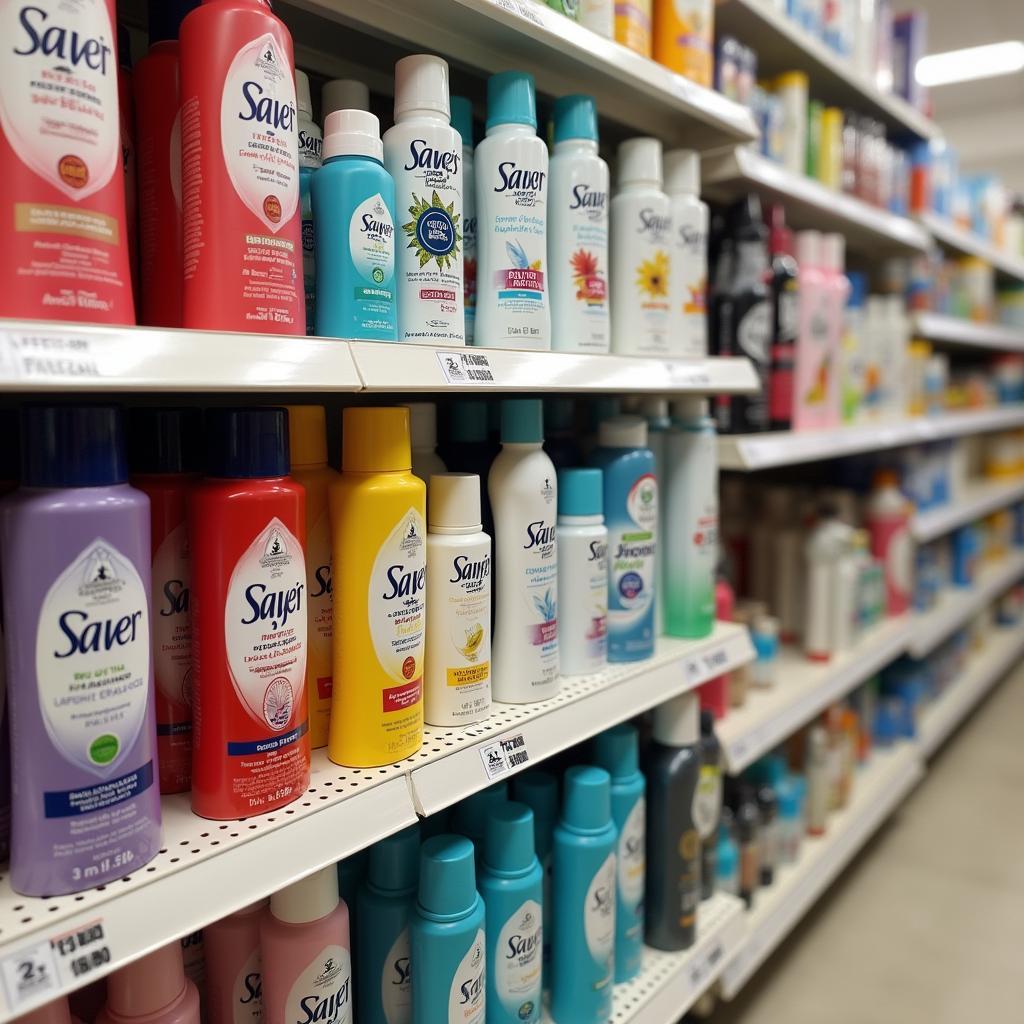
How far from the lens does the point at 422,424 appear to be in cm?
90

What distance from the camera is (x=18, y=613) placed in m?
0.54

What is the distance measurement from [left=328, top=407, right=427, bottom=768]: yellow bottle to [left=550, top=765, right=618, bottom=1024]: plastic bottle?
315mm

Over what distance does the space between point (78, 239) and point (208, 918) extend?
480 millimetres

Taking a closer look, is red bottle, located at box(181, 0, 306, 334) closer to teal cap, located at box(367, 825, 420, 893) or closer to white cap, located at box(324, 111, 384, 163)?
white cap, located at box(324, 111, 384, 163)

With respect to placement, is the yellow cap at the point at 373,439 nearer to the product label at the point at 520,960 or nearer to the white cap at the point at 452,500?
the white cap at the point at 452,500

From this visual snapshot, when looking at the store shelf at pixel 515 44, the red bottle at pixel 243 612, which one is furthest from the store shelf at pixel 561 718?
the store shelf at pixel 515 44

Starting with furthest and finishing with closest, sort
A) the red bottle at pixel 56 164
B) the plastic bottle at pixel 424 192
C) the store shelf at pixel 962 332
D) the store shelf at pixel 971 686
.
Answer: the store shelf at pixel 971 686 → the store shelf at pixel 962 332 → the plastic bottle at pixel 424 192 → the red bottle at pixel 56 164

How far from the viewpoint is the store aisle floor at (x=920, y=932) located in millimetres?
1548

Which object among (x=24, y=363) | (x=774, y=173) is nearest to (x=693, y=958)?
(x=24, y=363)

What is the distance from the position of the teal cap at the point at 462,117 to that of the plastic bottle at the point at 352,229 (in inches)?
7.1

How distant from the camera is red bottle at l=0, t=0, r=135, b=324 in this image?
513mm

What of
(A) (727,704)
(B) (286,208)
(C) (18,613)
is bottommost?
(A) (727,704)

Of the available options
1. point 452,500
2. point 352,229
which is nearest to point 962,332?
point 452,500

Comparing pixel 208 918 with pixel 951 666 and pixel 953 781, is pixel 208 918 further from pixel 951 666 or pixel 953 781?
pixel 951 666
